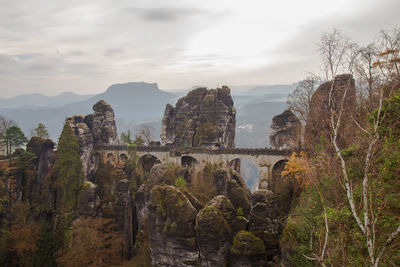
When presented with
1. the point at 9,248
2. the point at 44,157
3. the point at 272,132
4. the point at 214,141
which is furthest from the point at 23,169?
the point at 272,132

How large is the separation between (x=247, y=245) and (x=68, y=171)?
1211 inches

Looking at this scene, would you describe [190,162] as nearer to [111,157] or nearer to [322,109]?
[111,157]

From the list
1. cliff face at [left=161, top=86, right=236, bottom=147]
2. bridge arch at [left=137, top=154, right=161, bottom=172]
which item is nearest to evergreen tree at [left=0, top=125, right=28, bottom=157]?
bridge arch at [left=137, top=154, right=161, bottom=172]

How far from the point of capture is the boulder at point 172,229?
17203mm

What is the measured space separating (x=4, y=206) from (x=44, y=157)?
8857 mm

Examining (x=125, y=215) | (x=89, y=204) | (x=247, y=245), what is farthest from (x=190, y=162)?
(x=247, y=245)

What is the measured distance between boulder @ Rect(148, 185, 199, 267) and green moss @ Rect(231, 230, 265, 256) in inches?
98.8

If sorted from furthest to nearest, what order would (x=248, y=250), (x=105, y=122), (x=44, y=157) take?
(x=105, y=122) < (x=44, y=157) < (x=248, y=250)

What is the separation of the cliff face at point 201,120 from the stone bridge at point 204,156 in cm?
212

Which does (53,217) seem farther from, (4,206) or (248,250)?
(248,250)

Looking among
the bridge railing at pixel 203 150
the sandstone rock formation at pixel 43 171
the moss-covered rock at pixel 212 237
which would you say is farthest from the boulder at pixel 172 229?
the sandstone rock formation at pixel 43 171

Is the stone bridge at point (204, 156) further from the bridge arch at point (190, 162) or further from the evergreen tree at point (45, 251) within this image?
the evergreen tree at point (45, 251)

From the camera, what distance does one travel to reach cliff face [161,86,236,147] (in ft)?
150

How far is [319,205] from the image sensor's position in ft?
46.2
